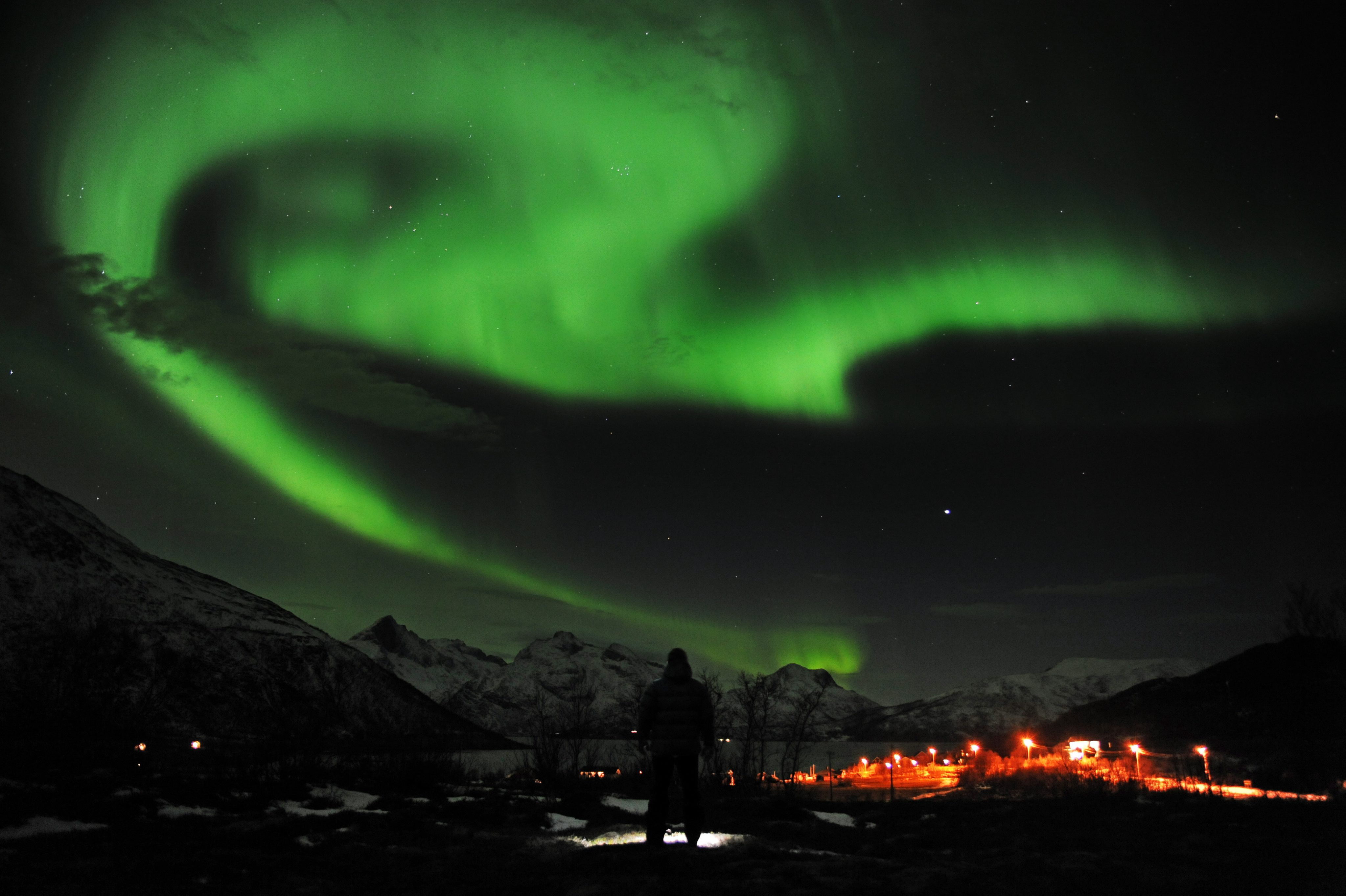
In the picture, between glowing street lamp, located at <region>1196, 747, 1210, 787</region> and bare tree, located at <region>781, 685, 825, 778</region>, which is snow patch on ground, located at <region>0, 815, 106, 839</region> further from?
glowing street lamp, located at <region>1196, 747, 1210, 787</region>

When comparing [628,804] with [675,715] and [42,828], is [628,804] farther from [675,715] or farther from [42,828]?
[42,828]

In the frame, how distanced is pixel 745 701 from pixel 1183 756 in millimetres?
36592

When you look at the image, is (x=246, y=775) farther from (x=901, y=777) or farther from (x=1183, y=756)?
(x=1183, y=756)

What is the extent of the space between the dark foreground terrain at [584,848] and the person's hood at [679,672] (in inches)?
81.4

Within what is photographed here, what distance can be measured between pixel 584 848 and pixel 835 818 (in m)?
9.81

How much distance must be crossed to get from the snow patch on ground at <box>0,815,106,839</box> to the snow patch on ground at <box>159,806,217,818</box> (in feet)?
4.63

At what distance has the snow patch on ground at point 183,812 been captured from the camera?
14.5 m

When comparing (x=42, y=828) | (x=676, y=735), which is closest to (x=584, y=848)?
(x=676, y=735)

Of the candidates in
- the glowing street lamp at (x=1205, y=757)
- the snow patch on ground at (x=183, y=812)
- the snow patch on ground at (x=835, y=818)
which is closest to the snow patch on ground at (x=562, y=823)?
the snow patch on ground at (x=835, y=818)

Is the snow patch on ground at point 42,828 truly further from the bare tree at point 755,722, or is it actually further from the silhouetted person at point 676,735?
the bare tree at point 755,722

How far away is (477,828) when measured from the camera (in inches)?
566

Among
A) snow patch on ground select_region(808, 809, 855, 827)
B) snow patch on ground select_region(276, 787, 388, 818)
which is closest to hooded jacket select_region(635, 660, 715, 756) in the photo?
snow patch on ground select_region(276, 787, 388, 818)

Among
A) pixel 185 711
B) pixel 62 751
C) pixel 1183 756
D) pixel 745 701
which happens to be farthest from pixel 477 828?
pixel 185 711

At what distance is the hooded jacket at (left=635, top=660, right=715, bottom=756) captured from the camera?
37.2ft
